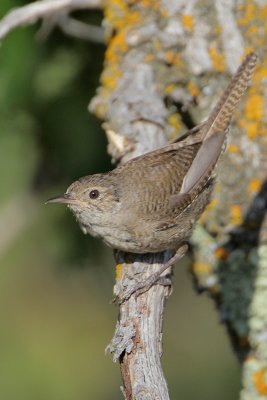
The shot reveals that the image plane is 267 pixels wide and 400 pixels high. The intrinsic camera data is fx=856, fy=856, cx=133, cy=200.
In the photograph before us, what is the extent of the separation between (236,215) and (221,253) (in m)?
0.22

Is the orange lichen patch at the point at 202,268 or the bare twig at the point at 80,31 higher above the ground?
the bare twig at the point at 80,31

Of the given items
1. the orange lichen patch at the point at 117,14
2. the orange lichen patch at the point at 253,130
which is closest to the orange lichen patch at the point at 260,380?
the orange lichen patch at the point at 253,130

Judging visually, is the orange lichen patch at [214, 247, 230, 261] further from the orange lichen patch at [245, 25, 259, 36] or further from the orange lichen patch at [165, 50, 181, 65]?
the orange lichen patch at [245, 25, 259, 36]

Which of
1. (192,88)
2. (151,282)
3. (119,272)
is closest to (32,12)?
(192,88)

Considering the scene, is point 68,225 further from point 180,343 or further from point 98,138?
point 180,343

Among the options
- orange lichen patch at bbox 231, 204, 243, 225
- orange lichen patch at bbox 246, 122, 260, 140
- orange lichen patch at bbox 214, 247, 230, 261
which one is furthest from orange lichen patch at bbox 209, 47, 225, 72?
orange lichen patch at bbox 214, 247, 230, 261

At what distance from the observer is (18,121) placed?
16.8 ft

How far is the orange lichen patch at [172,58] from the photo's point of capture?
461 centimetres

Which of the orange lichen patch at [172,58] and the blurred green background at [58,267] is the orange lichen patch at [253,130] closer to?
the orange lichen patch at [172,58]

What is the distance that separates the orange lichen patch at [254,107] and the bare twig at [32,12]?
1.13m

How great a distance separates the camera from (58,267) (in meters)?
5.40

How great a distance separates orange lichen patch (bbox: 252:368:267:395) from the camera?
14.5 feet

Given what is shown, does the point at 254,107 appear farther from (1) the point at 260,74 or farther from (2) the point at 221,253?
(2) the point at 221,253

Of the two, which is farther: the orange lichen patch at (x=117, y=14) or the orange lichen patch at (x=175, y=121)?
the orange lichen patch at (x=117, y=14)
